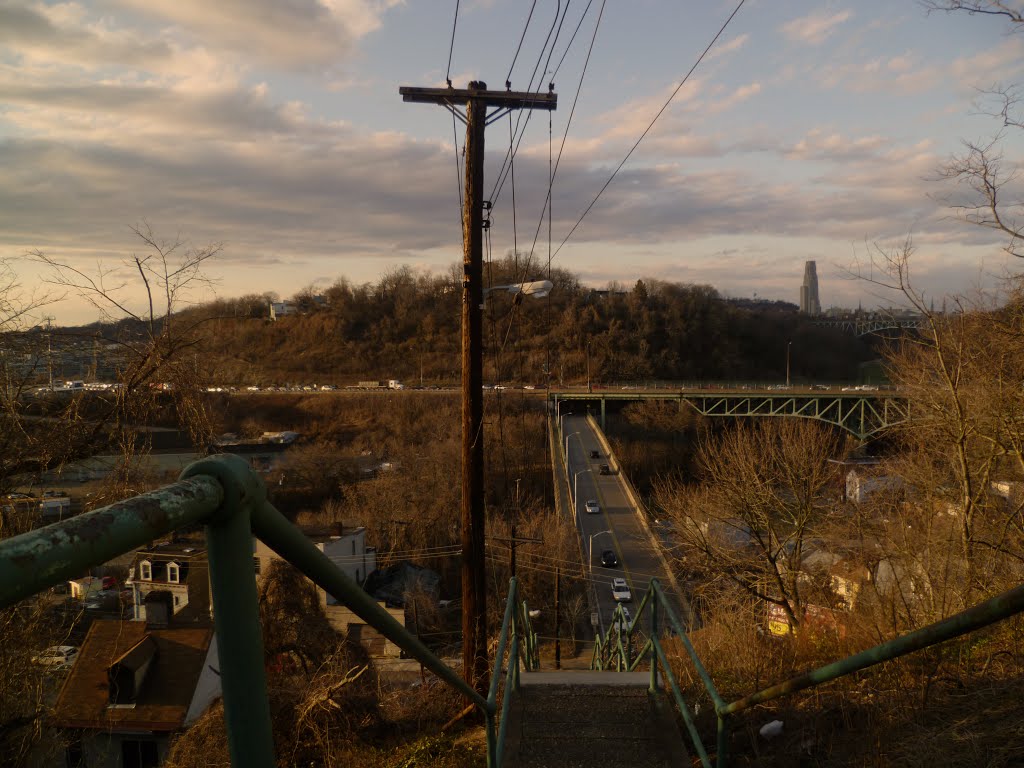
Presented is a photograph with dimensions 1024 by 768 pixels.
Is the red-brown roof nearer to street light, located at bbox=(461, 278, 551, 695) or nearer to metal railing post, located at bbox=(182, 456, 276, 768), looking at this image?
street light, located at bbox=(461, 278, 551, 695)

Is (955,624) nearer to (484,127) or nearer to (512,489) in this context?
(484,127)

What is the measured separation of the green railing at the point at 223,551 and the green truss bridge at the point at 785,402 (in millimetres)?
28410

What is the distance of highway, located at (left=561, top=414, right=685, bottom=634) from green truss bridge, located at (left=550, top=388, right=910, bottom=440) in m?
8.80

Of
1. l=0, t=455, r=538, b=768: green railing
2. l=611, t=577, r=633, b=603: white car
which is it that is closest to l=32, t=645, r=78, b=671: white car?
l=0, t=455, r=538, b=768: green railing

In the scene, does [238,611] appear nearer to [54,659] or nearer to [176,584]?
[54,659]

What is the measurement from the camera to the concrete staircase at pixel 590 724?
13.1 feet

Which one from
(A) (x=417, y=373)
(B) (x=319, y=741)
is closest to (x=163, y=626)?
(B) (x=319, y=741)

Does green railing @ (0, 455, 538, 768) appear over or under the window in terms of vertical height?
over

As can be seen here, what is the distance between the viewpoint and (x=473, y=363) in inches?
311

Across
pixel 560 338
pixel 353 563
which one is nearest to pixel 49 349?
pixel 353 563

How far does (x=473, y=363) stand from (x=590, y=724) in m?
4.43

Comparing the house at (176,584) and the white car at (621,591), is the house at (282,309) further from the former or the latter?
the white car at (621,591)

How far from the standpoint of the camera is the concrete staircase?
3986 millimetres

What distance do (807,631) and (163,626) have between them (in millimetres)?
15363
